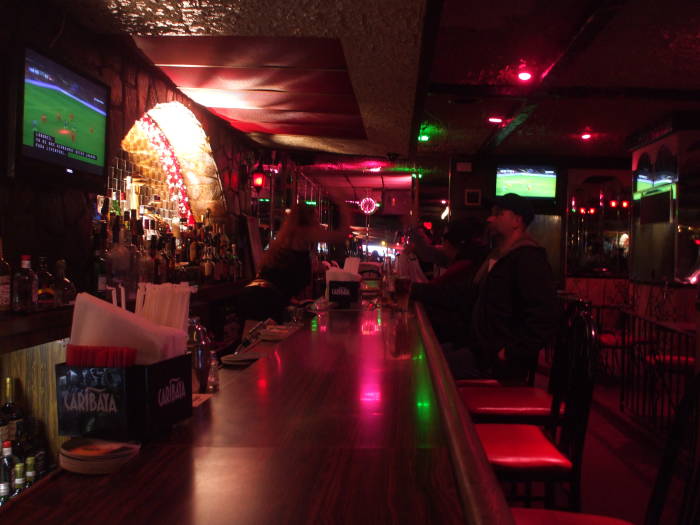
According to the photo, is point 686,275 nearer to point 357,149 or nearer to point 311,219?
point 357,149

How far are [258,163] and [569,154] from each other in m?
4.80

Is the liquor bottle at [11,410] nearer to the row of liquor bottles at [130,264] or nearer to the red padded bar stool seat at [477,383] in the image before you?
the row of liquor bottles at [130,264]

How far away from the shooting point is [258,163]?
25.3 feet

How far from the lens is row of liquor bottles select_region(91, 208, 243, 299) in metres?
3.83

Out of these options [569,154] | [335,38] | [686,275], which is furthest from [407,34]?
[569,154]

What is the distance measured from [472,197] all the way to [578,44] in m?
5.11

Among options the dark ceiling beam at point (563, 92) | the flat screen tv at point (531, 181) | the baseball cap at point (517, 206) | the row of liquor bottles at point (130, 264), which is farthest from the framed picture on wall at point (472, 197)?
the baseball cap at point (517, 206)

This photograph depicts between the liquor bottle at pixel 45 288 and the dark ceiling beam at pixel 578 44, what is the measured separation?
3.54 m

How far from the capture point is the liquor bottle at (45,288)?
298 centimetres

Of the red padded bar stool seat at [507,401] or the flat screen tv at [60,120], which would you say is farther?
the flat screen tv at [60,120]

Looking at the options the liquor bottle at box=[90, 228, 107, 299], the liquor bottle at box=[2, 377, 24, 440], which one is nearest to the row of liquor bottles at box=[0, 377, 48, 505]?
the liquor bottle at box=[2, 377, 24, 440]

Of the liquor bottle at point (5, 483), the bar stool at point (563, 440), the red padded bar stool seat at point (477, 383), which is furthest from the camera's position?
the red padded bar stool seat at point (477, 383)

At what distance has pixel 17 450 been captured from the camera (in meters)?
2.97

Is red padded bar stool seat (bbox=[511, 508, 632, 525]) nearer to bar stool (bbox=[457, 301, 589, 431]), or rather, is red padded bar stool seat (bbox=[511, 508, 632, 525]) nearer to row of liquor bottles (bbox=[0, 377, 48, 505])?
bar stool (bbox=[457, 301, 589, 431])
